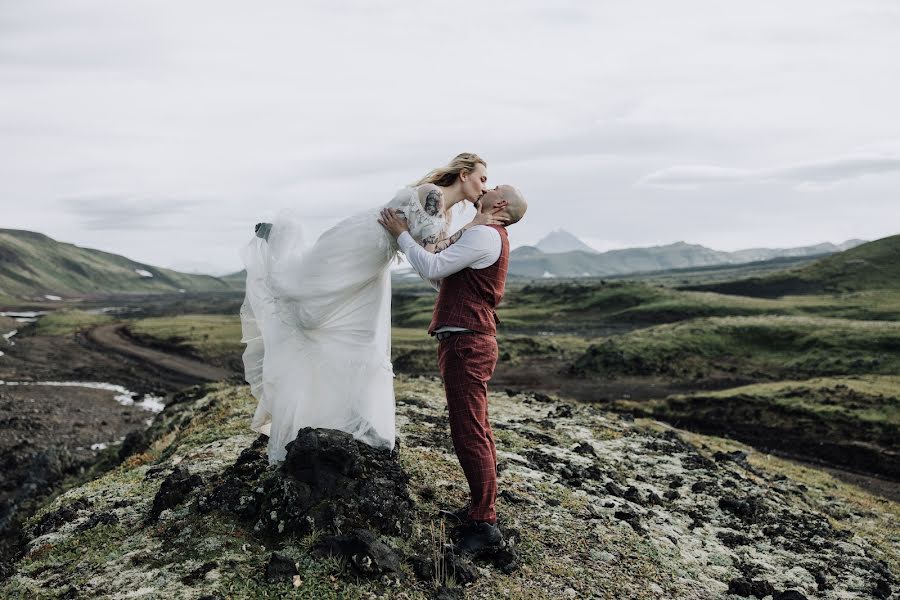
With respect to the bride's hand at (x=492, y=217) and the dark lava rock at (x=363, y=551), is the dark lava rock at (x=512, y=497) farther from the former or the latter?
the bride's hand at (x=492, y=217)

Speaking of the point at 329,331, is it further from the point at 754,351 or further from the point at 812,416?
the point at 754,351

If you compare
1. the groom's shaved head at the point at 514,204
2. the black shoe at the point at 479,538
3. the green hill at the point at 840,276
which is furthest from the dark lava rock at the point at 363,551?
the green hill at the point at 840,276

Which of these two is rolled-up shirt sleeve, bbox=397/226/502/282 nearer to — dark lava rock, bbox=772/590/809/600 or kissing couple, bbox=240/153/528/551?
kissing couple, bbox=240/153/528/551

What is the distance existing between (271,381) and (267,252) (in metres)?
1.66

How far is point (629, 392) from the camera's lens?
35.9 metres

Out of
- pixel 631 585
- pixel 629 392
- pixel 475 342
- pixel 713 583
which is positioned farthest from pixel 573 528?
pixel 629 392

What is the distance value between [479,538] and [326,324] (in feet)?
10.2

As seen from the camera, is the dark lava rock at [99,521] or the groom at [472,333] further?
the dark lava rock at [99,521]

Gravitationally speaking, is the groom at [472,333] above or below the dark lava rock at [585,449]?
above

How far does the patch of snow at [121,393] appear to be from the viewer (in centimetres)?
3566

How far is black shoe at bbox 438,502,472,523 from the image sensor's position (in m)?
7.50

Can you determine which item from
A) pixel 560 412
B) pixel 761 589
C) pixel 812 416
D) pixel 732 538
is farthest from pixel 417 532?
pixel 812 416

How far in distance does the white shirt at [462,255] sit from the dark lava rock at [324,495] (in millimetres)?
2432

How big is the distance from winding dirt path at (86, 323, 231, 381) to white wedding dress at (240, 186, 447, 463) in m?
38.1
